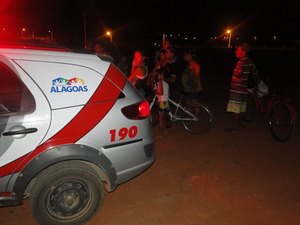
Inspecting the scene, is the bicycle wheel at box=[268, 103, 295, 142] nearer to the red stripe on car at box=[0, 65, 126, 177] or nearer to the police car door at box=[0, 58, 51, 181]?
the red stripe on car at box=[0, 65, 126, 177]

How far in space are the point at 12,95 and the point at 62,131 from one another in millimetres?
613

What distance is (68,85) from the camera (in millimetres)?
3328

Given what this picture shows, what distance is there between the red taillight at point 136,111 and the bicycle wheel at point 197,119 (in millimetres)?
3188

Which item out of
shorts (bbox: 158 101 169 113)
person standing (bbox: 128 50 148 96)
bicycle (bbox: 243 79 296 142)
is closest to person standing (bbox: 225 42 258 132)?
bicycle (bbox: 243 79 296 142)

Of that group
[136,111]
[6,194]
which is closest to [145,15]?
[136,111]

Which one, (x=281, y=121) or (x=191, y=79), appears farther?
(x=191, y=79)

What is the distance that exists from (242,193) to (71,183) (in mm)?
2304

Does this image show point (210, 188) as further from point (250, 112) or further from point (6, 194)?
point (250, 112)

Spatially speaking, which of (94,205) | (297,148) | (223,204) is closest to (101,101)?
(94,205)

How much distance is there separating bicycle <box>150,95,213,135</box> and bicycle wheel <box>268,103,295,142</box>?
3.94ft

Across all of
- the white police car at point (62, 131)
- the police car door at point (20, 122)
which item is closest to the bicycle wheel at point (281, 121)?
the white police car at point (62, 131)

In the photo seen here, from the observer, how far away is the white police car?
3.17 m

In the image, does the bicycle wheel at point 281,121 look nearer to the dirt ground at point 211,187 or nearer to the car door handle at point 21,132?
Result: the dirt ground at point 211,187

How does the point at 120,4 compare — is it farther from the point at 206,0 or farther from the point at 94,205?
the point at 94,205
